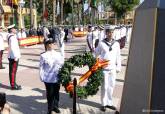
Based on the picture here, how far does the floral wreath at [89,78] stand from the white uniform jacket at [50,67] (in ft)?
0.42

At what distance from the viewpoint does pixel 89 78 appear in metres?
8.16

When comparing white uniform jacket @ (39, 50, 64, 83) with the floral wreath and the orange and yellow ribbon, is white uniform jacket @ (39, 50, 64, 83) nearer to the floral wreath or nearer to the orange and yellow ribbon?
the floral wreath

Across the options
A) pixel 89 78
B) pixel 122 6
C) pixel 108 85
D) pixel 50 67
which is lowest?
pixel 122 6

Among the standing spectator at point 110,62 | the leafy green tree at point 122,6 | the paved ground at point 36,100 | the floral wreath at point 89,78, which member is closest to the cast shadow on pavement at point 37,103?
the paved ground at point 36,100

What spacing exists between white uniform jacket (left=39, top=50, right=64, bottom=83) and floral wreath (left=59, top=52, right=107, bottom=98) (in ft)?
0.42

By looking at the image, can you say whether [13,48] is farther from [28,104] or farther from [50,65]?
[50,65]

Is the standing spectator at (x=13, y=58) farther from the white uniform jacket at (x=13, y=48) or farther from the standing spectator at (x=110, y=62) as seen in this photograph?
the standing spectator at (x=110, y=62)

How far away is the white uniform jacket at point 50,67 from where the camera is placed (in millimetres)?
7984

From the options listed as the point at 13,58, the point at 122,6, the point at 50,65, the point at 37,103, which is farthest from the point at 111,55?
the point at 122,6

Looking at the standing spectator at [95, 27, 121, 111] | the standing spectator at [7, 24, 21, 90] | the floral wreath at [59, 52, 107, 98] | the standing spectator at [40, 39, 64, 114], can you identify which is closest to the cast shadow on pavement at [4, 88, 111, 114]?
the standing spectator at [95, 27, 121, 111]

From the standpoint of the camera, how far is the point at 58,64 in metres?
8.05

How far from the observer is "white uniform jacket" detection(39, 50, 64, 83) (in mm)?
7984

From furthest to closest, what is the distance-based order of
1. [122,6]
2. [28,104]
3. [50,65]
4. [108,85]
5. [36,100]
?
A: [122,6] → [36,100] → [28,104] → [108,85] → [50,65]

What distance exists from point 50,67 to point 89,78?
79cm
